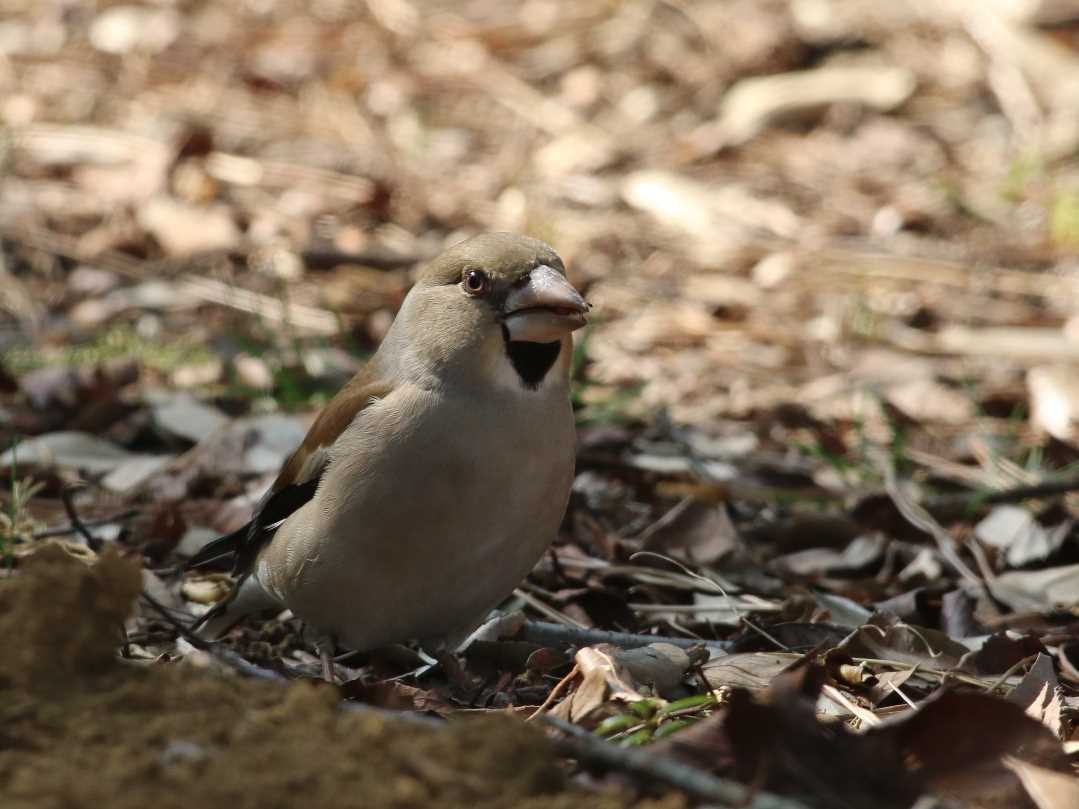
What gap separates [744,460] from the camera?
208 inches

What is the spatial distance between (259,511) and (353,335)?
2.40 meters

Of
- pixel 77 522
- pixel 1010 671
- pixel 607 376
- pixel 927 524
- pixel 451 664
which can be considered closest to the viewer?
pixel 1010 671

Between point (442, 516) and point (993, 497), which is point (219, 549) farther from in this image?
point (993, 497)

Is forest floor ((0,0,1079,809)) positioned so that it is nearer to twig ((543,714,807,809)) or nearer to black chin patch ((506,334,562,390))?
twig ((543,714,807,809))

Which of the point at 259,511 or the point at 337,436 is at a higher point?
the point at 337,436

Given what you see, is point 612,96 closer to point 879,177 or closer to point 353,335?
point 879,177

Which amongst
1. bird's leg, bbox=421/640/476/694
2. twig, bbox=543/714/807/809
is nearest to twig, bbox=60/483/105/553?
bird's leg, bbox=421/640/476/694

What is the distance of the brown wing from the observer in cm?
362

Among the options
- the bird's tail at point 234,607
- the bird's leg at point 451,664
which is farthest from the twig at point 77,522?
the bird's leg at point 451,664

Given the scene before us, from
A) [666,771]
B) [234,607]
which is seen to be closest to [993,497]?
[234,607]

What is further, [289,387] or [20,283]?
[20,283]

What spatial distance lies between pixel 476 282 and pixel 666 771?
1768 mm

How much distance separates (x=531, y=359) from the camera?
11.5 ft

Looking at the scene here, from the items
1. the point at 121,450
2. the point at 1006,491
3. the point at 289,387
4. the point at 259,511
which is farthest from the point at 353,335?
the point at 1006,491
